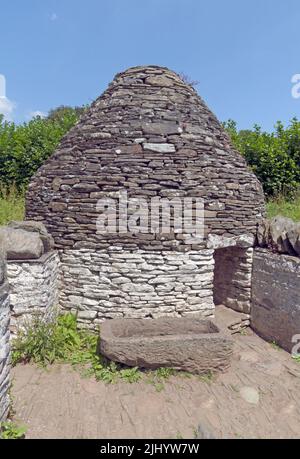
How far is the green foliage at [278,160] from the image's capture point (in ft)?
28.8

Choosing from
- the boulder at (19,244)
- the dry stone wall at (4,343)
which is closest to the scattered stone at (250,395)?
the dry stone wall at (4,343)

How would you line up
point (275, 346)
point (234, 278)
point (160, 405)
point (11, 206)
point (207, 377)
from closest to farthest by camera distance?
point (160, 405), point (207, 377), point (275, 346), point (234, 278), point (11, 206)

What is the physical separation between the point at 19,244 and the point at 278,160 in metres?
7.83

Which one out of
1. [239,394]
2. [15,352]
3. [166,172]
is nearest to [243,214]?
[166,172]

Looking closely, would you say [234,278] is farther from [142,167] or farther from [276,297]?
[142,167]

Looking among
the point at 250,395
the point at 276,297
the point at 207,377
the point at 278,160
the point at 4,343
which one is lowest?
the point at 250,395

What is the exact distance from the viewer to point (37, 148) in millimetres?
9562

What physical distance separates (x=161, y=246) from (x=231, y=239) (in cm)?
137

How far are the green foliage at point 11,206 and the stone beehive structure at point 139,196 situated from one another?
158cm

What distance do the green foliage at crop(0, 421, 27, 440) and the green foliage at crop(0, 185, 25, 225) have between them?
13.8 ft

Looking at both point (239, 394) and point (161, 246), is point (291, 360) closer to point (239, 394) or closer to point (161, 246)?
point (239, 394)

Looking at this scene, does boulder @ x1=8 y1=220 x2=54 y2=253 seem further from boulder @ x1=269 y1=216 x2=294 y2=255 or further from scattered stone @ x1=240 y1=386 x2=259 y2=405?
boulder @ x1=269 y1=216 x2=294 y2=255

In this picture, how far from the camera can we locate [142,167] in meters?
4.92

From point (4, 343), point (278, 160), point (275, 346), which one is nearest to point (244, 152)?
A: point (278, 160)
